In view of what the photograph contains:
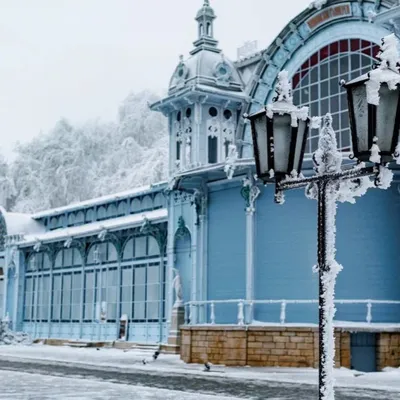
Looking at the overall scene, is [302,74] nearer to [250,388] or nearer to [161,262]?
[161,262]

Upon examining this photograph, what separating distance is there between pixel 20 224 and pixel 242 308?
20.3 m

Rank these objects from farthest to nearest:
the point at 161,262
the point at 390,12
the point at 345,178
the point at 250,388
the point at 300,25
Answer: the point at 161,262, the point at 300,25, the point at 390,12, the point at 250,388, the point at 345,178

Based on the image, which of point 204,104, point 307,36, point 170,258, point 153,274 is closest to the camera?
point 307,36

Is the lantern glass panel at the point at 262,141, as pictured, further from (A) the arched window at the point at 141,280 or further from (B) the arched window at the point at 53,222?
(B) the arched window at the point at 53,222

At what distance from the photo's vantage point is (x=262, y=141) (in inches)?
220

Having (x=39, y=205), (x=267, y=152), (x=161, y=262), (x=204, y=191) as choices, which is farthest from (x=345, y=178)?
(x=39, y=205)

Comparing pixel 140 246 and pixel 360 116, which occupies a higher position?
pixel 140 246

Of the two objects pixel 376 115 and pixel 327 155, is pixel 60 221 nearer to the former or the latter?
pixel 327 155

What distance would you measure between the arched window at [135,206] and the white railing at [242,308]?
7.24m

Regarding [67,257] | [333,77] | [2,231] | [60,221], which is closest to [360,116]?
[333,77]

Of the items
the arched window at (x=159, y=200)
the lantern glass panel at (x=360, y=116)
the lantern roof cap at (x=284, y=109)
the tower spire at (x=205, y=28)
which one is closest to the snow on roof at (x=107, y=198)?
the arched window at (x=159, y=200)

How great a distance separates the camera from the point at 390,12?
17.6 m

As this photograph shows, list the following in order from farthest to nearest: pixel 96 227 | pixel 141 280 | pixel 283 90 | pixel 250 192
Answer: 1. pixel 96 227
2. pixel 141 280
3. pixel 250 192
4. pixel 283 90

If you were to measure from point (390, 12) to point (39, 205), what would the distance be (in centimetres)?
5082
